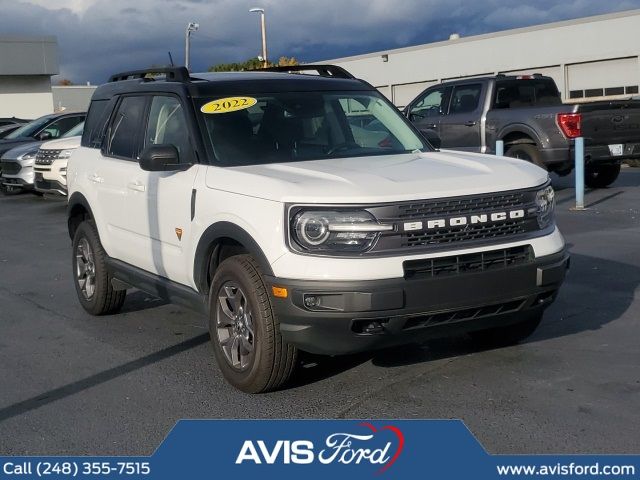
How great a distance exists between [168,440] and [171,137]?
94.1 inches

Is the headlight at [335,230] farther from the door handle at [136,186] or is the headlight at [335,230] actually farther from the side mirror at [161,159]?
the door handle at [136,186]

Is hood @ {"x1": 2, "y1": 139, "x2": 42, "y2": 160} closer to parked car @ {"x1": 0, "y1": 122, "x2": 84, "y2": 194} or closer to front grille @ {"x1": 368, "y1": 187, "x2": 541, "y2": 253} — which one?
parked car @ {"x1": 0, "y1": 122, "x2": 84, "y2": 194}

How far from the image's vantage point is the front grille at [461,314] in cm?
479

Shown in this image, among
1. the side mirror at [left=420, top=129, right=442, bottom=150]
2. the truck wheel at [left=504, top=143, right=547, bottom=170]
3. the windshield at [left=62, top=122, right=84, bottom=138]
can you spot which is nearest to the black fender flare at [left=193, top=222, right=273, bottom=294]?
the side mirror at [left=420, top=129, right=442, bottom=150]

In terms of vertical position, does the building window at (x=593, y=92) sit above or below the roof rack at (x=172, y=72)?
below

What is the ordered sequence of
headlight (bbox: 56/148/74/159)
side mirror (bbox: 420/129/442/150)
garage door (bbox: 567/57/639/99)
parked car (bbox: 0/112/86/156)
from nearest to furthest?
side mirror (bbox: 420/129/442/150) → headlight (bbox: 56/148/74/159) → parked car (bbox: 0/112/86/156) → garage door (bbox: 567/57/639/99)

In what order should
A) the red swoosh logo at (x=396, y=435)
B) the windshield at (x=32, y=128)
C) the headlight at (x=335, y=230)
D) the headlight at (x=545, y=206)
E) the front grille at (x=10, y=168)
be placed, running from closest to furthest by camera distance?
the red swoosh logo at (x=396, y=435) < the headlight at (x=335, y=230) < the headlight at (x=545, y=206) < the front grille at (x=10, y=168) < the windshield at (x=32, y=128)

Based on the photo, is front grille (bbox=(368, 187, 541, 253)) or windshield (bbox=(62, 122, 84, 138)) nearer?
front grille (bbox=(368, 187, 541, 253))

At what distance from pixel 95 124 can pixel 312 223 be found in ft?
11.1

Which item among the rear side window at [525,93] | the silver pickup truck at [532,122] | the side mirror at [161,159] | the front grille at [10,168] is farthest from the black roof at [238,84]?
the front grille at [10,168]

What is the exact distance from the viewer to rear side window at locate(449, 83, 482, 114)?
15.0m

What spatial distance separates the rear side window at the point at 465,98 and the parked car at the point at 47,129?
8.09m

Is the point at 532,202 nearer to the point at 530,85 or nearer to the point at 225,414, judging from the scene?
the point at 225,414

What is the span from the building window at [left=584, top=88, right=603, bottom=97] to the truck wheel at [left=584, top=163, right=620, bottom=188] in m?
19.9
